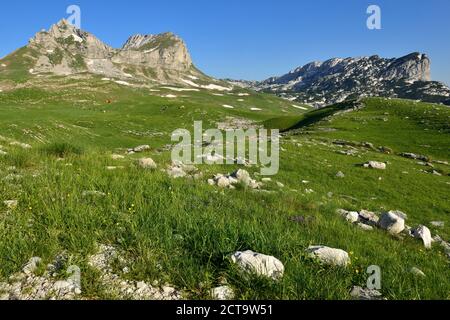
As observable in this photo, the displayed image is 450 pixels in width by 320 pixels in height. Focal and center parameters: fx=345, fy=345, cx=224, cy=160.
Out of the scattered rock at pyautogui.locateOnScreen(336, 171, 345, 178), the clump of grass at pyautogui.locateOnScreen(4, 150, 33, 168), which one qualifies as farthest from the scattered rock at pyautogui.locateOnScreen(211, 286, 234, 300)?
the scattered rock at pyautogui.locateOnScreen(336, 171, 345, 178)

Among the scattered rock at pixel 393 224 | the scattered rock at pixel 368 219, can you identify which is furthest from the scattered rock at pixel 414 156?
the scattered rock at pixel 393 224

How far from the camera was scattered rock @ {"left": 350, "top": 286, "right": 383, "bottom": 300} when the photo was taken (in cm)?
504

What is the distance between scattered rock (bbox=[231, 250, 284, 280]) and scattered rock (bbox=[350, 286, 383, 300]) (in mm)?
1116

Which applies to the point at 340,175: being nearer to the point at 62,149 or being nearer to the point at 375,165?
the point at 375,165

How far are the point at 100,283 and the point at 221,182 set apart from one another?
28.7 ft

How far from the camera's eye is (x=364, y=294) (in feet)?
16.8

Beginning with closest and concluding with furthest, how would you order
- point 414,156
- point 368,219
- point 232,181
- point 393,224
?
point 393,224 → point 368,219 → point 232,181 → point 414,156

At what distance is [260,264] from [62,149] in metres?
11.4

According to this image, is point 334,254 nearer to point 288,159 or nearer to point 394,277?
point 394,277

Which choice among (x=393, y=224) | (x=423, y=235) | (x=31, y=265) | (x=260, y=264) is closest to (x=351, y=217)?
(x=393, y=224)

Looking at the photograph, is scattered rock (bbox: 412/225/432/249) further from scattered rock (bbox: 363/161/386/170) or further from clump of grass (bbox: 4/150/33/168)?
scattered rock (bbox: 363/161/386/170)

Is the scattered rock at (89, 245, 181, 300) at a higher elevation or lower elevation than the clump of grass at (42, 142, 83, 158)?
lower

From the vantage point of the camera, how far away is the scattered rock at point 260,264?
5098 millimetres

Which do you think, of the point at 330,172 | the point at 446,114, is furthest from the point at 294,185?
the point at 446,114
